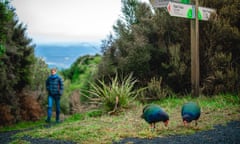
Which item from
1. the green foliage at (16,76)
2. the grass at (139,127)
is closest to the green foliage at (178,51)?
the grass at (139,127)

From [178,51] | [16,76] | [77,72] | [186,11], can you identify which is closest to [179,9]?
[186,11]

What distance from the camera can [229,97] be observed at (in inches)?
421

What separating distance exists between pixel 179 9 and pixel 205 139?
19.5 feet

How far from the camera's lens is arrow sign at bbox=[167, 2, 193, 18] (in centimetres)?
1102

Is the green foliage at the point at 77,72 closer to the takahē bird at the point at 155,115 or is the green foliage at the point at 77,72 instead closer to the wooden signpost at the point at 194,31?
the wooden signpost at the point at 194,31

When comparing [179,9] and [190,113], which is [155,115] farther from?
[179,9]

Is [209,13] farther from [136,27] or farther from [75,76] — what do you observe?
[75,76]

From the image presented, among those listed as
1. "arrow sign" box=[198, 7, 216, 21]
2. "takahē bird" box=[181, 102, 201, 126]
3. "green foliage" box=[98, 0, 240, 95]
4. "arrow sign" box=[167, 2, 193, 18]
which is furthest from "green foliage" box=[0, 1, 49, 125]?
"takahē bird" box=[181, 102, 201, 126]

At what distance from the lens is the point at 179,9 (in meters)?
11.3

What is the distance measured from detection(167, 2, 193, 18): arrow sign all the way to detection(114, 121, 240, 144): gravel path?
4.97m

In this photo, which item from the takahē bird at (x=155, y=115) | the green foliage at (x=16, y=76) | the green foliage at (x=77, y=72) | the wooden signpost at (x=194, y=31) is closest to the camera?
the takahē bird at (x=155, y=115)

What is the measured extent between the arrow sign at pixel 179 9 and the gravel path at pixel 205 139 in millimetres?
4968

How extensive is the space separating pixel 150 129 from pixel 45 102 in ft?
43.0

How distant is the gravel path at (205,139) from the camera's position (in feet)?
19.6
